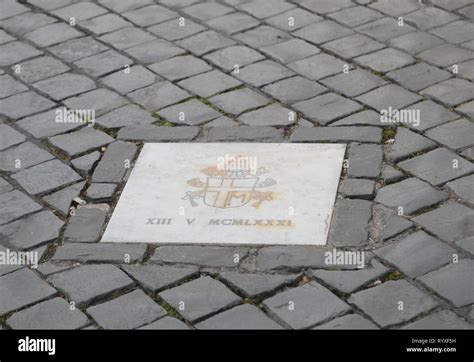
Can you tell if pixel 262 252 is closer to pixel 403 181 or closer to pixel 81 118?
pixel 403 181

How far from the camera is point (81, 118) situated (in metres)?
6.68

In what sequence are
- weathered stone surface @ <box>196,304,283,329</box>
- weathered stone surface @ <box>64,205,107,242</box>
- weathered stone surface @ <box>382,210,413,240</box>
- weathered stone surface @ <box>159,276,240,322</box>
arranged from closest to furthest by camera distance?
weathered stone surface @ <box>196,304,283,329</box>
weathered stone surface @ <box>159,276,240,322</box>
weathered stone surface @ <box>382,210,413,240</box>
weathered stone surface @ <box>64,205,107,242</box>

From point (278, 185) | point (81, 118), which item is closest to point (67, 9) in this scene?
point (81, 118)

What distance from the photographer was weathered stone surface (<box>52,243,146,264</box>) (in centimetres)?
525

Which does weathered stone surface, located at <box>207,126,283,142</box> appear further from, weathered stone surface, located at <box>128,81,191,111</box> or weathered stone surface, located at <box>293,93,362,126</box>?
weathered stone surface, located at <box>128,81,191,111</box>

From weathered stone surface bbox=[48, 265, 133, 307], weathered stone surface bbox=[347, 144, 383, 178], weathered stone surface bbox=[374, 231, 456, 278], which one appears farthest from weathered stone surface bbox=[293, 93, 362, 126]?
weathered stone surface bbox=[48, 265, 133, 307]

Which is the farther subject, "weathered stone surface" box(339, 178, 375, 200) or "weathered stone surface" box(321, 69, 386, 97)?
"weathered stone surface" box(321, 69, 386, 97)

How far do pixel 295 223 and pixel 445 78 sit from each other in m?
2.06

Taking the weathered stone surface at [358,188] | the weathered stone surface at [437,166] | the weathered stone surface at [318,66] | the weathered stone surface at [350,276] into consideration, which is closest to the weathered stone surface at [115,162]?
the weathered stone surface at [358,188]

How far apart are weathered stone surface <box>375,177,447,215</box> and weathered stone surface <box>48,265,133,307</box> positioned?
158cm

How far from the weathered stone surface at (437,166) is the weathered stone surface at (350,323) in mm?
1323

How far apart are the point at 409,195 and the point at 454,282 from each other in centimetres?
85

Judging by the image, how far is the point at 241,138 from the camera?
6.30 meters
